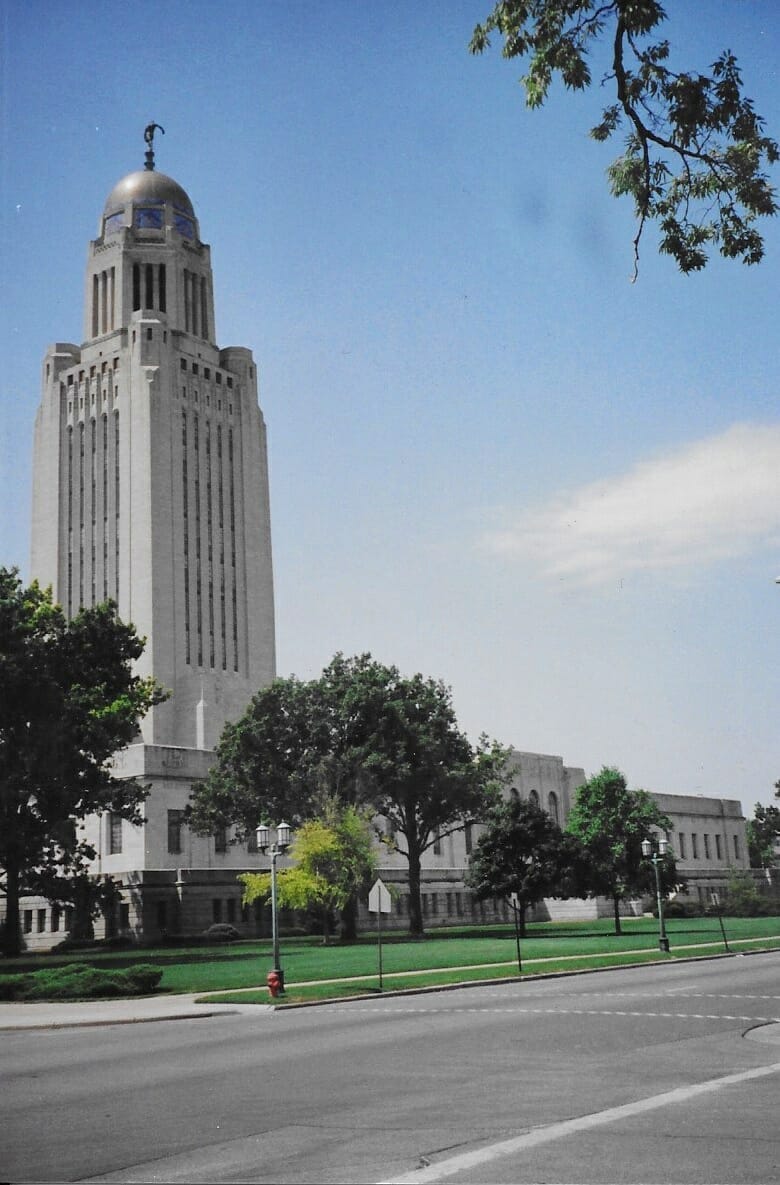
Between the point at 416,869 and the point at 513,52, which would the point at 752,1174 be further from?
the point at 416,869

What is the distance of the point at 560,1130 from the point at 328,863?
1952 inches

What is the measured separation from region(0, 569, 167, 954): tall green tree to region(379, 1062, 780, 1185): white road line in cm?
3718

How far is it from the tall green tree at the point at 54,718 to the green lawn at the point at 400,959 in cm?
542

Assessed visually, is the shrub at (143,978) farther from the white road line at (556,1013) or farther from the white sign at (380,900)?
the white road line at (556,1013)

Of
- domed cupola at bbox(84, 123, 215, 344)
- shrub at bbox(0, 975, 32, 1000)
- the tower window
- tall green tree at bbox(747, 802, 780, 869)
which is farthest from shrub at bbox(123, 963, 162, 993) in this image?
tall green tree at bbox(747, 802, 780, 869)

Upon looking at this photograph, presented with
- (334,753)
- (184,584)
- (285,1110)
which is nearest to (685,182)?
(285,1110)

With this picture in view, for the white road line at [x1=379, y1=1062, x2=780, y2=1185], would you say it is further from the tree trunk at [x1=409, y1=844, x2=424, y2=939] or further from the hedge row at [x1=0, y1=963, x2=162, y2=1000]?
the tree trunk at [x1=409, y1=844, x2=424, y2=939]

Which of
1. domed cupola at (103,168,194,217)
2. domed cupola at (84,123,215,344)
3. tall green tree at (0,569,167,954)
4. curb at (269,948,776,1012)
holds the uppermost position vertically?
domed cupola at (103,168,194,217)

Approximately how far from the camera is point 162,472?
107812mm

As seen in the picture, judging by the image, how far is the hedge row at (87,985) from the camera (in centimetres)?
3083

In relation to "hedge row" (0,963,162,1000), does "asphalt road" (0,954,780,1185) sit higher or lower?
higher

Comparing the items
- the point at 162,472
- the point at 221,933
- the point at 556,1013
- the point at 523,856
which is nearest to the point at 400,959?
the point at 556,1013

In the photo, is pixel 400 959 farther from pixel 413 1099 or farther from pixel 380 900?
pixel 413 1099

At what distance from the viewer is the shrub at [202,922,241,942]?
6931cm
